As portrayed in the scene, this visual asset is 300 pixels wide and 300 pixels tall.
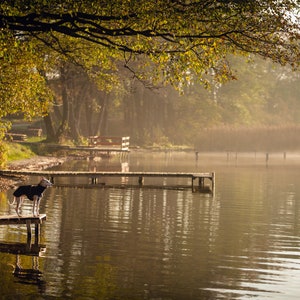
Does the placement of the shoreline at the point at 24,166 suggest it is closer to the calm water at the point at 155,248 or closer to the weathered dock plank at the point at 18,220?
the calm water at the point at 155,248

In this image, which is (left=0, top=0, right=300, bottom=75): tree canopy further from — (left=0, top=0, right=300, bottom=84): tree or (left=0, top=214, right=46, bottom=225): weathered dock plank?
(left=0, top=214, right=46, bottom=225): weathered dock plank

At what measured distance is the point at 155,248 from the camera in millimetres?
21953

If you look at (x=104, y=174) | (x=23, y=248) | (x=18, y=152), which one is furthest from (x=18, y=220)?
(x=18, y=152)

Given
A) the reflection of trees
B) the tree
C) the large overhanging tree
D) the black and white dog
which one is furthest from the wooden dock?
the black and white dog

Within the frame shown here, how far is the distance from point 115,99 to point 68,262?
272 feet

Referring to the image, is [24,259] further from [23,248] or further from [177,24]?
[177,24]

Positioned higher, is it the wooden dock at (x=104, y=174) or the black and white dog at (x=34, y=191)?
the wooden dock at (x=104, y=174)

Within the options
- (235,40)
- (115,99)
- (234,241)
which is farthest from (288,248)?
(115,99)

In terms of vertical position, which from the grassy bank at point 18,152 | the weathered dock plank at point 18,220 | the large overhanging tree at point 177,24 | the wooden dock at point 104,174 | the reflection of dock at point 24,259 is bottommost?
the reflection of dock at point 24,259

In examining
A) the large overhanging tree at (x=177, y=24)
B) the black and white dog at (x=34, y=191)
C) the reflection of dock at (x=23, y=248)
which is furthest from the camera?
the large overhanging tree at (x=177, y=24)

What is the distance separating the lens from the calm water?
1677 centimetres

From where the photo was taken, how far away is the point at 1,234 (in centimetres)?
2298

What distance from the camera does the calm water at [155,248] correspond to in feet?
55.0

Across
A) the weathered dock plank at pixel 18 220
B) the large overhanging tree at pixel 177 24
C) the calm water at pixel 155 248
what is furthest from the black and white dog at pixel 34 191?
the large overhanging tree at pixel 177 24
